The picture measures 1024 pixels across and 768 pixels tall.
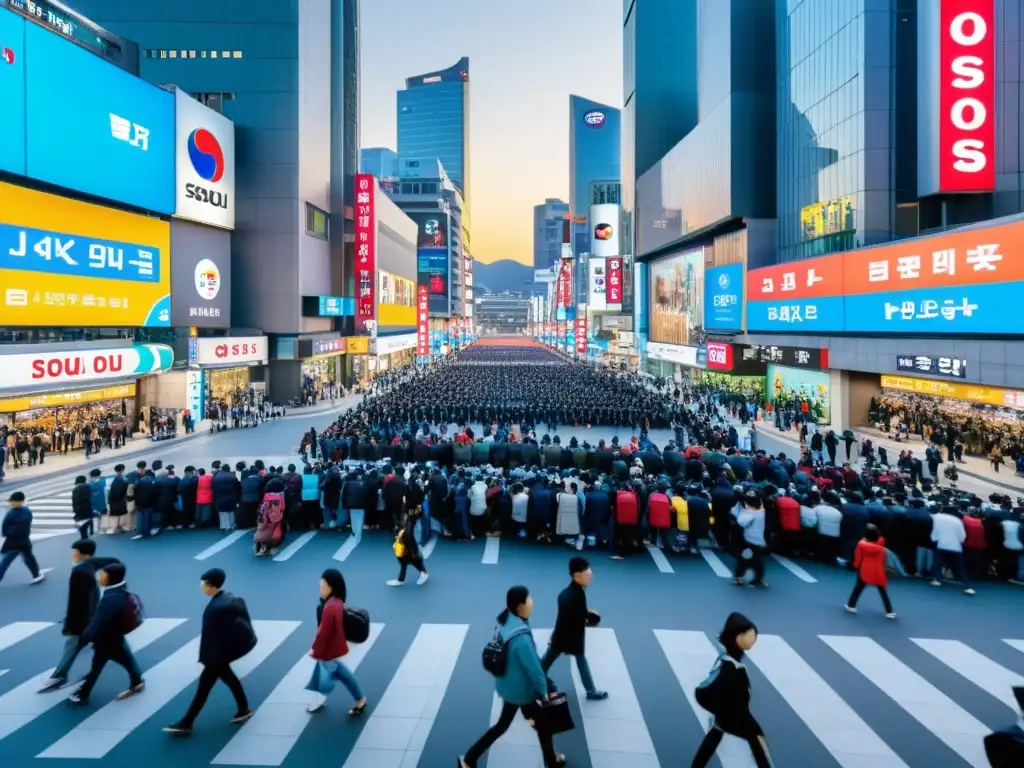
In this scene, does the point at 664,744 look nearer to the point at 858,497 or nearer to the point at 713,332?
the point at 858,497

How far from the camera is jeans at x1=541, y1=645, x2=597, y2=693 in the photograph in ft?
22.0

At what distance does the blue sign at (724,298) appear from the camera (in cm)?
4622

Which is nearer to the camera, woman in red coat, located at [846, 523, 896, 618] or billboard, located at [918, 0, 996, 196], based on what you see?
woman in red coat, located at [846, 523, 896, 618]

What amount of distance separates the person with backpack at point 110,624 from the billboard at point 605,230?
91072 millimetres

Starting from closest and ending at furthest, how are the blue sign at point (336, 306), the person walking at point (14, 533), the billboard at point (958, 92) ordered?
the person walking at point (14, 533), the billboard at point (958, 92), the blue sign at point (336, 306)

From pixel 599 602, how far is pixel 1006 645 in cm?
574

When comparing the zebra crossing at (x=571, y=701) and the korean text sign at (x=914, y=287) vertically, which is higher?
the korean text sign at (x=914, y=287)

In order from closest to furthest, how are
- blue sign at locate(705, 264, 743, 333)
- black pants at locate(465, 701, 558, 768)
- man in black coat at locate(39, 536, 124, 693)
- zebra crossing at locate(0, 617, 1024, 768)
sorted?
1. black pants at locate(465, 701, 558, 768)
2. zebra crossing at locate(0, 617, 1024, 768)
3. man in black coat at locate(39, 536, 124, 693)
4. blue sign at locate(705, 264, 743, 333)

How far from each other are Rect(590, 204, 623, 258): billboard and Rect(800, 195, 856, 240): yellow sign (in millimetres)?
54862

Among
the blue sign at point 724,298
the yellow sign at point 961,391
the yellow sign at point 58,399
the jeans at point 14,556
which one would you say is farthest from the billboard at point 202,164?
the yellow sign at point 961,391

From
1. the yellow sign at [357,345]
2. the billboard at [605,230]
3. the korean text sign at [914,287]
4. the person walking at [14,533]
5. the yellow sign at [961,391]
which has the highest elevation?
the billboard at [605,230]

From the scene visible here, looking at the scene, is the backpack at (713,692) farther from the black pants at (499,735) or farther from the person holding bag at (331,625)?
the person holding bag at (331,625)

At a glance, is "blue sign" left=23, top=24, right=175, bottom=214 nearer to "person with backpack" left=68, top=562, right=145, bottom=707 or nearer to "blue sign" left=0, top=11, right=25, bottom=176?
"blue sign" left=0, top=11, right=25, bottom=176

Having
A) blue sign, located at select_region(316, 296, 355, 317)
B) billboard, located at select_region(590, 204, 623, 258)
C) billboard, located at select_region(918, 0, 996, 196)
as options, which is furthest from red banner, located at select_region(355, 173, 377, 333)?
billboard, located at select_region(590, 204, 623, 258)
